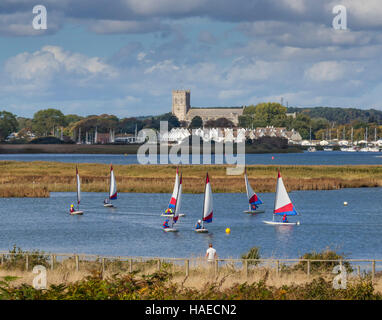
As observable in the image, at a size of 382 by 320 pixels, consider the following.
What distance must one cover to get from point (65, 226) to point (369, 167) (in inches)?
2611

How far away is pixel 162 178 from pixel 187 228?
35.8m

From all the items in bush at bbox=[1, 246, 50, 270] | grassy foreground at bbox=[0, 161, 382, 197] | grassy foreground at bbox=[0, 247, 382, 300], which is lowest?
Result: bush at bbox=[1, 246, 50, 270]

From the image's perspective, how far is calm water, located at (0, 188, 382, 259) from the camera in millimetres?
47312

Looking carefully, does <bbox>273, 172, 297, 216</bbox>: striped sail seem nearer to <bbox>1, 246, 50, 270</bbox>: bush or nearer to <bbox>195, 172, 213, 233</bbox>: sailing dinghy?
<bbox>195, 172, 213, 233</bbox>: sailing dinghy

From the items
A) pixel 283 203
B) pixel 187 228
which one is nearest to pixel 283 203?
pixel 283 203

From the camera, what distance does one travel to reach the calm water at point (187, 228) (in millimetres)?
47312

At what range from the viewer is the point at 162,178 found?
9344 cm

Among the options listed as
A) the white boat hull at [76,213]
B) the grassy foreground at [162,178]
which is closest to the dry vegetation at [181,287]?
the white boat hull at [76,213]

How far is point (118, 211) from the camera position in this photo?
72.0 m

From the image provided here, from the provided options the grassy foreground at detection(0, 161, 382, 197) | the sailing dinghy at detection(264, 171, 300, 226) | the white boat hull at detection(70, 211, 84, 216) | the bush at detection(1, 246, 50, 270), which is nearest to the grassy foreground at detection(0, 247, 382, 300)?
the bush at detection(1, 246, 50, 270)

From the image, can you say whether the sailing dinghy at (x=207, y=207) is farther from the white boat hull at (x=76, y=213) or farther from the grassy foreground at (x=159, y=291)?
the grassy foreground at (x=159, y=291)

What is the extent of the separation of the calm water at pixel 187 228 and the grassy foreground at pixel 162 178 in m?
1.47

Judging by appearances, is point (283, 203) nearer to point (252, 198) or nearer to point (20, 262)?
point (252, 198)

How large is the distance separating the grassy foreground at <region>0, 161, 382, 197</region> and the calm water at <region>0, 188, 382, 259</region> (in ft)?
4.84
